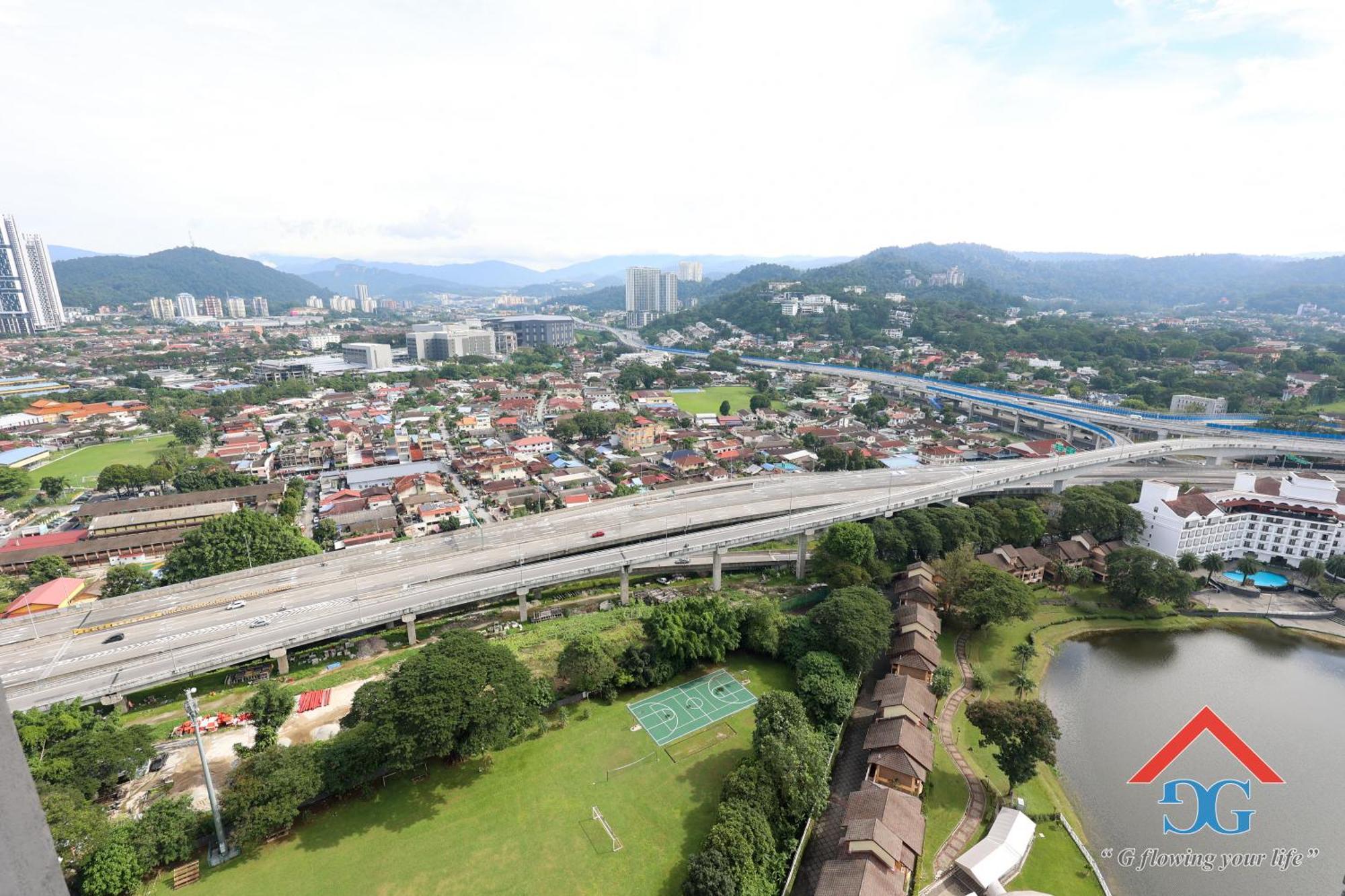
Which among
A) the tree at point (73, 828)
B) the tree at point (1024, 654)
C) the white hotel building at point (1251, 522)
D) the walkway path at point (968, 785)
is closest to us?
the tree at point (73, 828)

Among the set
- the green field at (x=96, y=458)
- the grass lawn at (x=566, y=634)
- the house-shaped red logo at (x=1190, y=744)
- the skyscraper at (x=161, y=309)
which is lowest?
the house-shaped red logo at (x=1190, y=744)

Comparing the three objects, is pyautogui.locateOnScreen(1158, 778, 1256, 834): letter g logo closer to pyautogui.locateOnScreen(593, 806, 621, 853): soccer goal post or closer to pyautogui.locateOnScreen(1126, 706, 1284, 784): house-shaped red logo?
pyautogui.locateOnScreen(1126, 706, 1284, 784): house-shaped red logo

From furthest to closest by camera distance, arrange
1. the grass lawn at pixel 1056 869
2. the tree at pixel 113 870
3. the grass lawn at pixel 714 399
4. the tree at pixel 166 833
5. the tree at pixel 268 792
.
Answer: the grass lawn at pixel 714 399 < the grass lawn at pixel 1056 869 < the tree at pixel 268 792 < the tree at pixel 166 833 < the tree at pixel 113 870

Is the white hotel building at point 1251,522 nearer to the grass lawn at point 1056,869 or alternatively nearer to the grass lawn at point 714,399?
the grass lawn at point 1056,869

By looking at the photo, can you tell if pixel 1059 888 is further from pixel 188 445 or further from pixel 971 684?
Answer: pixel 188 445

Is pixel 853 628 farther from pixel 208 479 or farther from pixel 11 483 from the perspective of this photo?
pixel 11 483

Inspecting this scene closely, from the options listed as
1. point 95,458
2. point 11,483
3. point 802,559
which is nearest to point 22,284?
point 95,458

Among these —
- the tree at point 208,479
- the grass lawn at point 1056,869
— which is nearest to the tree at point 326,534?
the tree at point 208,479
